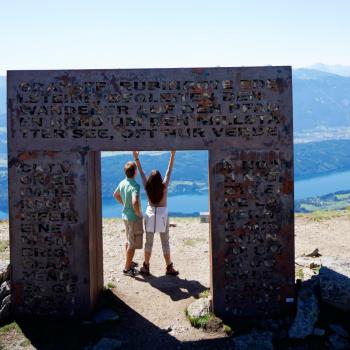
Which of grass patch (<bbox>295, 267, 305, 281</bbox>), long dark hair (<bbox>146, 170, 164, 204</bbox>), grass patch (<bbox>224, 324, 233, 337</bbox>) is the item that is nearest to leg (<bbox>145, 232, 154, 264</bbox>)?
long dark hair (<bbox>146, 170, 164, 204</bbox>)

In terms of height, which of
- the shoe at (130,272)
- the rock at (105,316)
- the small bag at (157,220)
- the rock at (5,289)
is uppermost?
the small bag at (157,220)

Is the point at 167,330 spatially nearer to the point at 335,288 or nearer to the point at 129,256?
the point at 129,256

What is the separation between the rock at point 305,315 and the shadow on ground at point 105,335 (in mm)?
1128

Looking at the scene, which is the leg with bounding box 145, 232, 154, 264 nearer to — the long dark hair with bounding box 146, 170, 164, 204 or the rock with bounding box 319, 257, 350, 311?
the long dark hair with bounding box 146, 170, 164, 204

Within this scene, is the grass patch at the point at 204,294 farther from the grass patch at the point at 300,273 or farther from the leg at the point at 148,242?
the grass patch at the point at 300,273

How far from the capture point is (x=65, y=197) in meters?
8.22

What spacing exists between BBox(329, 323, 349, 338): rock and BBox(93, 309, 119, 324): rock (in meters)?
3.76

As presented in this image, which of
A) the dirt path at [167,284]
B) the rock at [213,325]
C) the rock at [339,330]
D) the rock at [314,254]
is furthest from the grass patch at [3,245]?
the rock at [339,330]

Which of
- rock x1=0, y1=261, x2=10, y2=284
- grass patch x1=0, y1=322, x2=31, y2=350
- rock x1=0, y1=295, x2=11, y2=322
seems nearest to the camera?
grass patch x1=0, y1=322, x2=31, y2=350

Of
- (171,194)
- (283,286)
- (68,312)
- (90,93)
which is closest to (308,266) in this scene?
(283,286)

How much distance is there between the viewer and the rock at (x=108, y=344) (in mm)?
7555

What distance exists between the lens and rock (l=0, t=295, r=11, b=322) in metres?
8.28

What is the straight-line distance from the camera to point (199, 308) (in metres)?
8.64

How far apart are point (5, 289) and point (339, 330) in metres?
5.96
